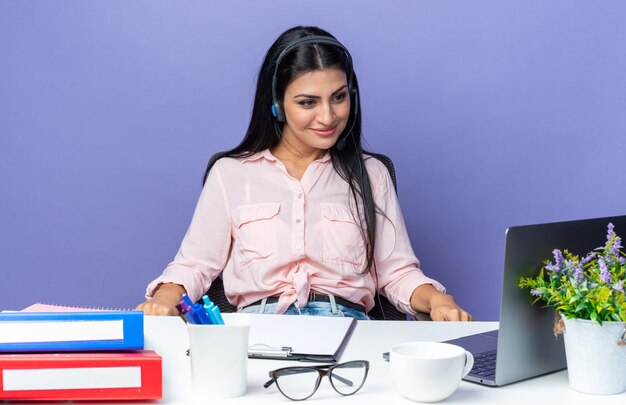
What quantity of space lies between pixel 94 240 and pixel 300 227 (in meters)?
0.74

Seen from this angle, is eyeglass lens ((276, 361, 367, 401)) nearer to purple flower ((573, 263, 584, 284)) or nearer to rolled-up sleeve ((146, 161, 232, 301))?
purple flower ((573, 263, 584, 284))

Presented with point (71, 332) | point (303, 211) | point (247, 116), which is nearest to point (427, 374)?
point (71, 332)

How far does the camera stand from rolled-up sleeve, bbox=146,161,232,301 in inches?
72.9

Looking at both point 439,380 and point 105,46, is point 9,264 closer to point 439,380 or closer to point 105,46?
point 105,46

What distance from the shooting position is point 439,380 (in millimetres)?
938

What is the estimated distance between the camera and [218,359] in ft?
3.08

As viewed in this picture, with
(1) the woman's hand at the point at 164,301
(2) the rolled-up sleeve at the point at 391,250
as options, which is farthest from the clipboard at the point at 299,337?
(2) the rolled-up sleeve at the point at 391,250

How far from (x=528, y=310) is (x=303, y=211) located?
893mm

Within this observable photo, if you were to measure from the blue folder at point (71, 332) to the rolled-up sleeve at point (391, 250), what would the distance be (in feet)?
3.03

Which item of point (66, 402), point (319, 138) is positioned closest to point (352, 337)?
point (66, 402)

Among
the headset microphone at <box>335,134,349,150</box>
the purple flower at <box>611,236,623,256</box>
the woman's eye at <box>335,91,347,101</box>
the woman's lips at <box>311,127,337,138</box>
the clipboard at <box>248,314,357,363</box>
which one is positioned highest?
the woman's eye at <box>335,91,347,101</box>

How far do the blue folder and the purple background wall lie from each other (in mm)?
1363

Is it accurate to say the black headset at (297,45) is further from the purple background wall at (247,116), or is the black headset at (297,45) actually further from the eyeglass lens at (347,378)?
the eyeglass lens at (347,378)

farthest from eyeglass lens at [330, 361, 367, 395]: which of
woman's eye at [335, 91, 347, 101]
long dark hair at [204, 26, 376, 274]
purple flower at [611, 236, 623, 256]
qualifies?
woman's eye at [335, 91, 347, 101]
